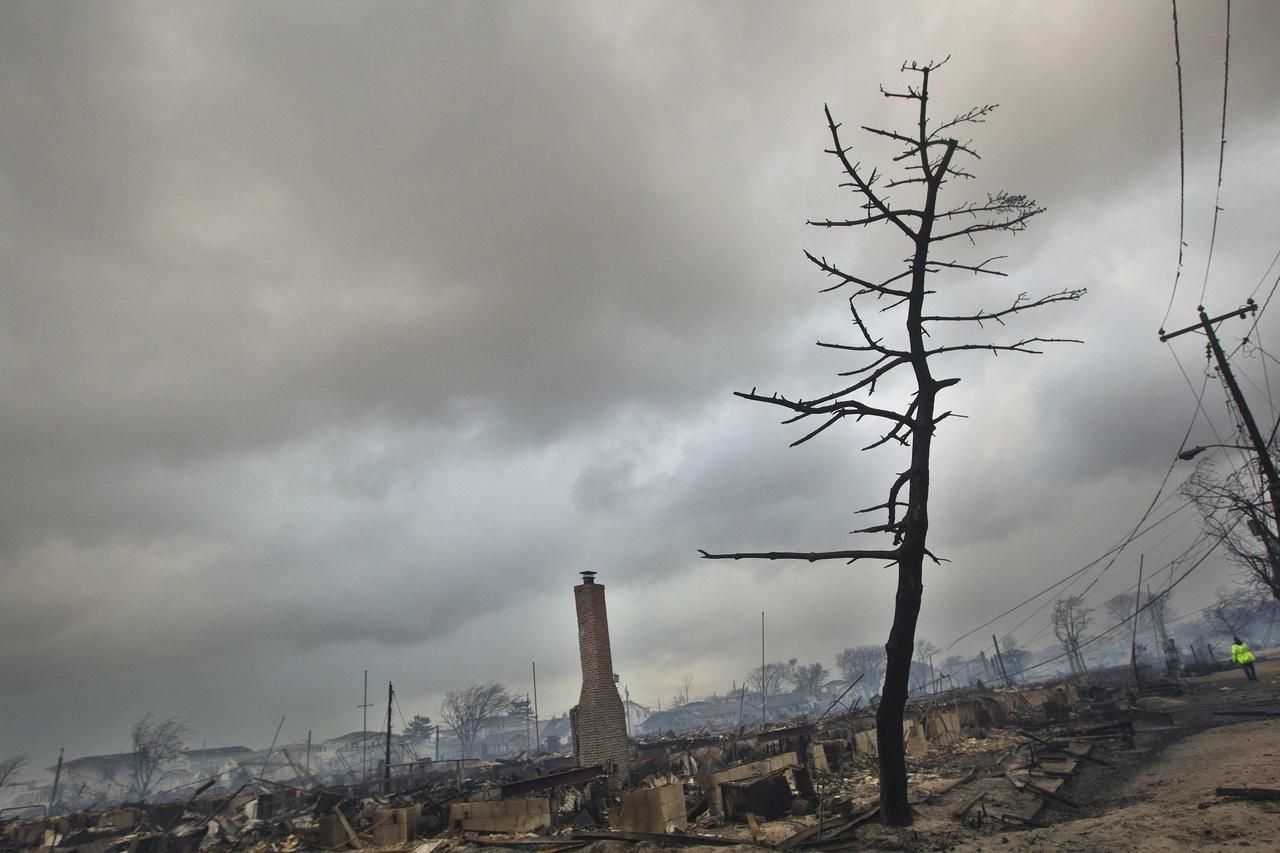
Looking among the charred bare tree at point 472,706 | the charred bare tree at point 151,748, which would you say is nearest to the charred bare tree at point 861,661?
the charred bare tree at point 472,706

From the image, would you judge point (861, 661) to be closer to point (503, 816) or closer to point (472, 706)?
point (472, 706)

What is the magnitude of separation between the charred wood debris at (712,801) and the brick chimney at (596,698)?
1.10m

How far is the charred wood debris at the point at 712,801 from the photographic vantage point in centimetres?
1007

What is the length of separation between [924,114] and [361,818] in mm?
19282

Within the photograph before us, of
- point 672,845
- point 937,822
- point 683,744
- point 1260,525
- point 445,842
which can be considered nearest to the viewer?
point 937,822

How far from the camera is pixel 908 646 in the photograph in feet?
18.9

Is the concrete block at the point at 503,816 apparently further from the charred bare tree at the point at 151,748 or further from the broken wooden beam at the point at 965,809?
the charred bare tree at the point at 151,748

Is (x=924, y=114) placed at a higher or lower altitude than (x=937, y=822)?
higher

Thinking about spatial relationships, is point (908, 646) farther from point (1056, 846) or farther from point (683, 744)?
point (683, 744)

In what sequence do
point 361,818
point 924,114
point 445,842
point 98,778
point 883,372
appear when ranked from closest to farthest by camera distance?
point 924,114
point 883,372
point 445,842
point 361,818
point 98,778

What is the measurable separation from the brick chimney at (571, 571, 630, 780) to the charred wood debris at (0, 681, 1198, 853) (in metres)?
1.10

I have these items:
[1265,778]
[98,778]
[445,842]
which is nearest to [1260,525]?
[1265,778]

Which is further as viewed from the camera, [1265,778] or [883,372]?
[1265,778]

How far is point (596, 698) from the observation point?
20.1 meters
